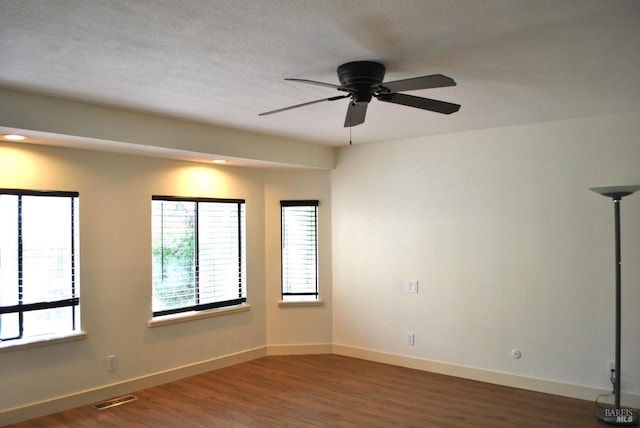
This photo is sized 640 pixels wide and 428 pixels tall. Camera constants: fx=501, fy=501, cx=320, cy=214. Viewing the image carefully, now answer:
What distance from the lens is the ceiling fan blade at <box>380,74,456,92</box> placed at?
2615mm

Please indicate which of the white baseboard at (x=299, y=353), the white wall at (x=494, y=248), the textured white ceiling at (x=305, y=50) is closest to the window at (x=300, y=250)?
the white wall at (x=494, y=248)

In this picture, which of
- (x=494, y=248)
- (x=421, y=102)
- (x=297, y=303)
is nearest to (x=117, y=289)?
(x=297, y=303)

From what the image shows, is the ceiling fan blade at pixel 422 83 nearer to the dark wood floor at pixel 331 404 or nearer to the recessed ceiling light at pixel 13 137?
the dark wood floor at pixel 331 404

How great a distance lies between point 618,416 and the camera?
4.01 m

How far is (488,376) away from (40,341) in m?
4.20

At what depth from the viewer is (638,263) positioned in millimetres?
4340

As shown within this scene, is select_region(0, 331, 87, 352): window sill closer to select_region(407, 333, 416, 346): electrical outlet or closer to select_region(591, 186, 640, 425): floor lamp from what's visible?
select_region(407, 333, 416, 346): electrical outlet

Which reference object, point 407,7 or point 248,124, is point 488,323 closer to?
point 248,124

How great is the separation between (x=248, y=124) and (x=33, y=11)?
265 centimetres

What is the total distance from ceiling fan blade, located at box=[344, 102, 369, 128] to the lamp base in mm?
3110

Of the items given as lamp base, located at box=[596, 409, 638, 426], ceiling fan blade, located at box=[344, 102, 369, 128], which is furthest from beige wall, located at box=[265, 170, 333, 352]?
lamp base, located at box=[596, 409, 638, 426]

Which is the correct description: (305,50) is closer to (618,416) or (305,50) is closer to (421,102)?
(421,102)

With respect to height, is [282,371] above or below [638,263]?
below

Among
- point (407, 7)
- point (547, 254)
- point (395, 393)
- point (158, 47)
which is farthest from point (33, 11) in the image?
point (547, 254)
